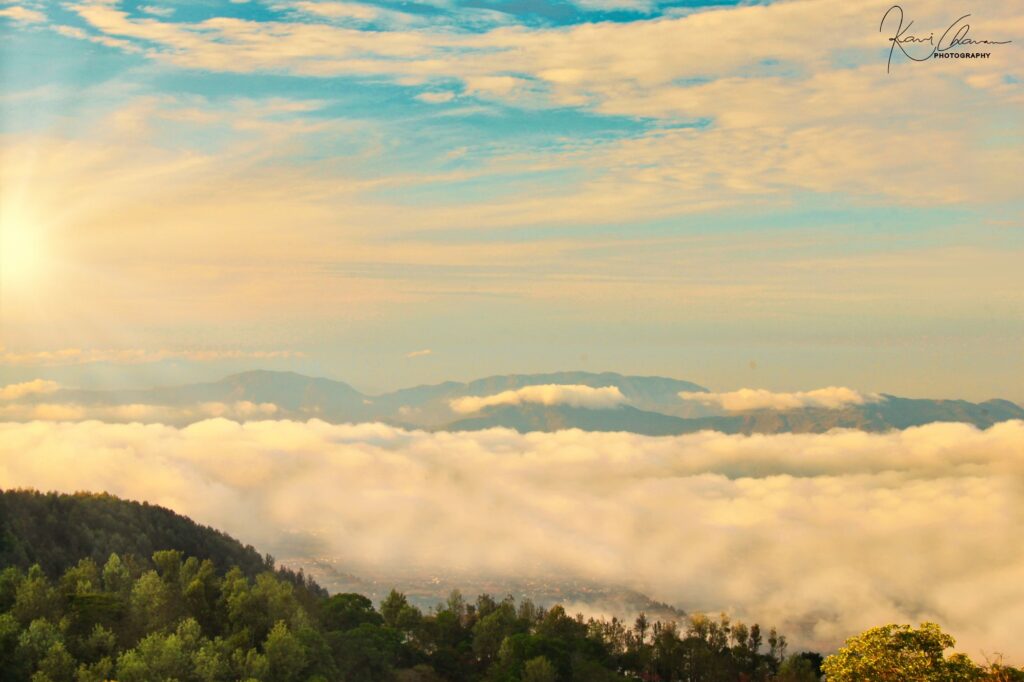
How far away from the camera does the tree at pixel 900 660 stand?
76062 mm

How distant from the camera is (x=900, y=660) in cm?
7775

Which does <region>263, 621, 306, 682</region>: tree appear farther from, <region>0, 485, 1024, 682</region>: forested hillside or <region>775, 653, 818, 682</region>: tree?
<region>775, 653, 818, 682</region>: tree

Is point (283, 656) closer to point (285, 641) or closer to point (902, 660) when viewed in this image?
point (285, 641)

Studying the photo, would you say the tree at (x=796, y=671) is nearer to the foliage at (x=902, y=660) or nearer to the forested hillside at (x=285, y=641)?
the forested hillside at (x=285, y=641)

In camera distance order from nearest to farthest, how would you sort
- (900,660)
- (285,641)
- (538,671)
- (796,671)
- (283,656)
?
(900,660)
(283,656)
(285,641)
(538,671)
(796,671)

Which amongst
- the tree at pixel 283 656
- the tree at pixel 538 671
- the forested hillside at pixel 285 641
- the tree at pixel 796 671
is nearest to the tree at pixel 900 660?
the forested hillside at pixel 285 641

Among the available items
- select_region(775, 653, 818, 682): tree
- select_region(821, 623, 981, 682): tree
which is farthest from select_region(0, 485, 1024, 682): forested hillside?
select_region(775, 653, 818, 682): tree

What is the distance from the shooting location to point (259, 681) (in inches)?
4218

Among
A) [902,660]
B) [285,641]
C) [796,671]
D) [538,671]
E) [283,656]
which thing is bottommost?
[796,671]

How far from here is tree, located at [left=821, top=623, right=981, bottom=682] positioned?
2995 inches

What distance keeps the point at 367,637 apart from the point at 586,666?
127 ft

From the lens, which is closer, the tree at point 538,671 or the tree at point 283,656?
the tree at point 283,656

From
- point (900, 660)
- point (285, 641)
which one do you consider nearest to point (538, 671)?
point (285, 641)

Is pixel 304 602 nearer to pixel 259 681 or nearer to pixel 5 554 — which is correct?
pixel 5 554
